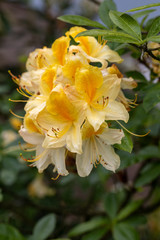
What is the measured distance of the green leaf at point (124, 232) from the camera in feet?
3.95

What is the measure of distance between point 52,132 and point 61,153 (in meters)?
0.07

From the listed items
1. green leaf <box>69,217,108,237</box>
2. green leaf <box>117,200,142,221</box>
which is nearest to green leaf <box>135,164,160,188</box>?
green leaf <box>117,200,142,221</box>

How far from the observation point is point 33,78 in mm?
843

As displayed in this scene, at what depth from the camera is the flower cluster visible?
0.72m

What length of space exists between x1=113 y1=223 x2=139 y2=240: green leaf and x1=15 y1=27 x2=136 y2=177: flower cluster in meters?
0.56

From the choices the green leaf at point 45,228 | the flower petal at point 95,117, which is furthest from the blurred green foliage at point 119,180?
the flower petal at point 95,117

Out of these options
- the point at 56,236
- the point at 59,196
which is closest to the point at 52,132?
the point at 56,236

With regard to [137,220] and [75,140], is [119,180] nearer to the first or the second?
[137,220]

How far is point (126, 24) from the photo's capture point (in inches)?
29.2

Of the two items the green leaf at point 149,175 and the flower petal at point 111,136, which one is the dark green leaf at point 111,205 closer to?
the green leaf at point 149,175

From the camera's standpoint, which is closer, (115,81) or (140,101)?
(115,81)

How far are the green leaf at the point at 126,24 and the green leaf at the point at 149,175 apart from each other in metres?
0.67

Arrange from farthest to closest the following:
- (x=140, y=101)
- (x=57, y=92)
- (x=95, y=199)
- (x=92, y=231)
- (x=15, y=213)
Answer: (x=95, y=199) → (x=15, y=213) → (x=92, y=231) → (x=140, y=101) → (x=57, y=92)

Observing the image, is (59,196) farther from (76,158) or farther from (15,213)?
(76,158)
